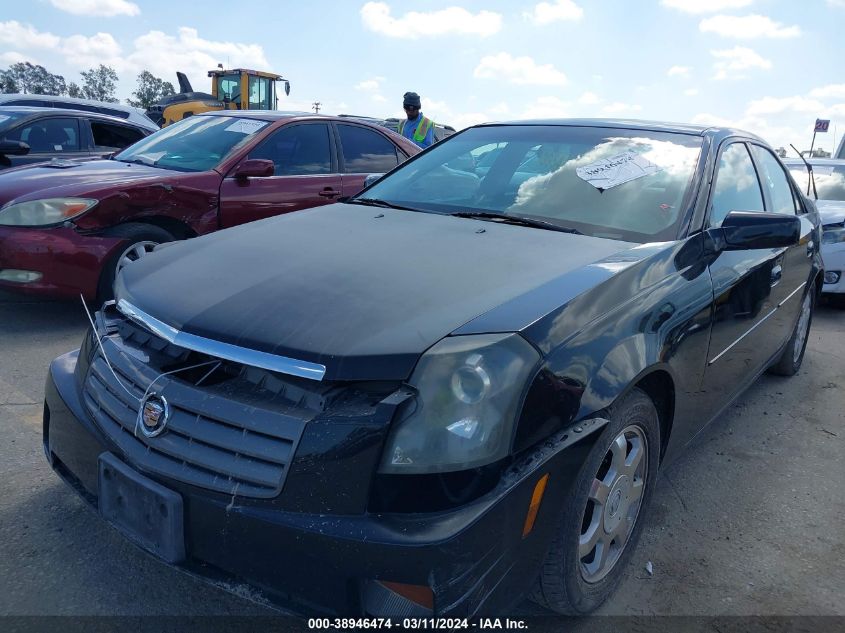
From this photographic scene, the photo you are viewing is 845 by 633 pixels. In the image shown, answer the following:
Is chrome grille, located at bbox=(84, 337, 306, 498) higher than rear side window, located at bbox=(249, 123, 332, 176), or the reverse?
rear side window, located at bbox=(249, 123, 332, 176)

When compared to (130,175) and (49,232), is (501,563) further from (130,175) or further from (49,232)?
(130,175)

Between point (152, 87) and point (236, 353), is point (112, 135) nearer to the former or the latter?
point (236, 353)

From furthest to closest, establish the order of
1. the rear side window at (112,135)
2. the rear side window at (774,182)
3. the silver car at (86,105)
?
the silver car at (86,105) < the rear side window at (112,135) < the rear side window at (774,182)

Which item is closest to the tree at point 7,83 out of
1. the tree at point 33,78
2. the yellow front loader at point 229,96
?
the tree at point 33,78

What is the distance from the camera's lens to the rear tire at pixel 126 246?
455 centimetres

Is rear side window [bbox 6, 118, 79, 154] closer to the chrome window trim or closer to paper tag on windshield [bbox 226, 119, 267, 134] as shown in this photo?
paper tag on windshield [bbox 226, 119, 267, 134]

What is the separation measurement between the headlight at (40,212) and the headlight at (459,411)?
369 cm

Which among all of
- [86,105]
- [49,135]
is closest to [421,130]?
[49,135]

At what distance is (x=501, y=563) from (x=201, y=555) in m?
0.75

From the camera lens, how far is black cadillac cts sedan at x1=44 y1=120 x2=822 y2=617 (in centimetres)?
159

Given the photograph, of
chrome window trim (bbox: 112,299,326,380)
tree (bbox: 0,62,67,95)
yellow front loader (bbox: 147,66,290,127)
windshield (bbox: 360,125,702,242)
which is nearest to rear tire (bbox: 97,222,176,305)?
windshield (bbox: 360,125,702,242)

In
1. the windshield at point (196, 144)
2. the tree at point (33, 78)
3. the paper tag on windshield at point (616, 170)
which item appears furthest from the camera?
the tree at point (33, 78)

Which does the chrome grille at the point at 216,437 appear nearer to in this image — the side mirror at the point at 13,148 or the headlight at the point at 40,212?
the headlight at the point at 40,212

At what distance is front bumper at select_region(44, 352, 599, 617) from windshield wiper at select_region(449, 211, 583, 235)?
106cm
